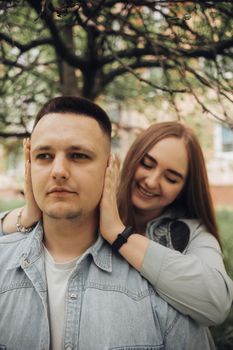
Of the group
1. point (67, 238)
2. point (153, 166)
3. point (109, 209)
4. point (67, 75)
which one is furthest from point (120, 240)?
point (67, 75)

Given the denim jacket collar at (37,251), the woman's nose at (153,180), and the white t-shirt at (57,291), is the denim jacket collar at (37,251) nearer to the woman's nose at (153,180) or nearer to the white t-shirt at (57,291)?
the white t-shirt at (57,291)

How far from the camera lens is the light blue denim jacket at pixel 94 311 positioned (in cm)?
184

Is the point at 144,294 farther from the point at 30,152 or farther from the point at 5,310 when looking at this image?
the point at 30,152

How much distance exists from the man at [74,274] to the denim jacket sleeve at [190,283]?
59mm

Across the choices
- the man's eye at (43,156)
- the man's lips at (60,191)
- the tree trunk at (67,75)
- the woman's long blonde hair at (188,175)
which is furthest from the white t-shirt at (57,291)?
the tree trunk at (67,75)

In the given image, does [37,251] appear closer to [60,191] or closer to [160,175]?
[60,191]

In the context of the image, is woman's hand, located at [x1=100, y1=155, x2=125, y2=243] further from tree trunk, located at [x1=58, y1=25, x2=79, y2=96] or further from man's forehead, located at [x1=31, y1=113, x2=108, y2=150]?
tree trunk, located at [x1=58, y1=25, x2=79, y2=96]

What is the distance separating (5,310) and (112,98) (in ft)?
16.2

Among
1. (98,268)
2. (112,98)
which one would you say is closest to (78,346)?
(98,268)

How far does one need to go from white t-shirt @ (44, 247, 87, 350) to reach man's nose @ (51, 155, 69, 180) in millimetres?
420

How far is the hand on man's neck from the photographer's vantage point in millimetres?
2082

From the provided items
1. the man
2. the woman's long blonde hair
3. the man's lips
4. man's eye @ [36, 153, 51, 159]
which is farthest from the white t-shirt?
the woman's long blonde hair

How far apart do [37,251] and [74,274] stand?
24 centimetres

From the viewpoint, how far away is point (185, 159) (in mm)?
2965
